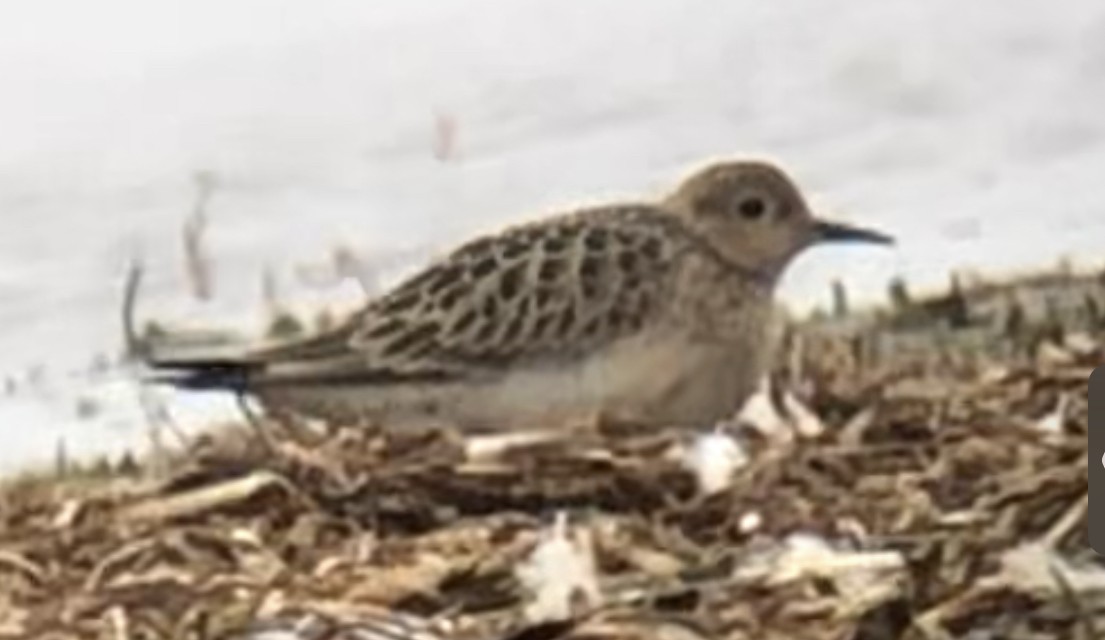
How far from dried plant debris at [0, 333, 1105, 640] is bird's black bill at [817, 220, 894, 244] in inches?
3.9

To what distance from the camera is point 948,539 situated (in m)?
2.39

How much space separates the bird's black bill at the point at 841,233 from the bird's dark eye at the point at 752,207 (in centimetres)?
4

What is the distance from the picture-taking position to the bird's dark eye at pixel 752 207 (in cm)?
243

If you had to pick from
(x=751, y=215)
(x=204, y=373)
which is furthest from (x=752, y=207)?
(x=204, y=373)

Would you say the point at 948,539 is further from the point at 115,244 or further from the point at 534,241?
the point at 115,244

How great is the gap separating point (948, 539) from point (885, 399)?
124 mm

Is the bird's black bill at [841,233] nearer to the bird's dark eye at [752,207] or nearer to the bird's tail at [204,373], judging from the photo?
the bird's dark eye at [752,207]

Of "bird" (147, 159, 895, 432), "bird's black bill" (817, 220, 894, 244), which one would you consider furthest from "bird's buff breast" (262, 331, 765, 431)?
"bird's black bill" (817, 220, 894, 244)

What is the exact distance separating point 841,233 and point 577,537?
0.24 meters

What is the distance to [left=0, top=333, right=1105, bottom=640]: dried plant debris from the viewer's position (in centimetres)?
236

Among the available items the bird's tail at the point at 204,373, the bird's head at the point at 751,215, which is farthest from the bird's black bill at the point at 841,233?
the bird's tail at the point at 204,373

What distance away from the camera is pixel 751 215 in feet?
7.98

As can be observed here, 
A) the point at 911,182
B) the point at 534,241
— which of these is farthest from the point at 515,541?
the point at 911,182

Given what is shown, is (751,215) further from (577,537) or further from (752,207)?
(577,537)
